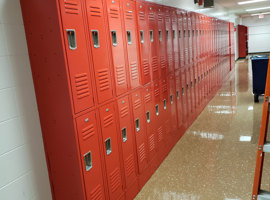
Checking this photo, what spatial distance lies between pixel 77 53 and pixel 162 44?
214 cm

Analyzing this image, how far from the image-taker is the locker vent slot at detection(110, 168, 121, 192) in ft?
8.43

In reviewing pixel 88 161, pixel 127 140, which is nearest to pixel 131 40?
pixel 127 140

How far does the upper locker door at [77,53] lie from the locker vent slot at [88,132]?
176 mm

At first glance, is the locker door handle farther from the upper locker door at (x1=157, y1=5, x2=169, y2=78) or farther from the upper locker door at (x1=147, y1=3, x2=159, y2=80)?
the upper locker door at (x1=157, y1=5, x2=169, y2=78)

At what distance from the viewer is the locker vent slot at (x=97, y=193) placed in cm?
227

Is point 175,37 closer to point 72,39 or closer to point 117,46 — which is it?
point 117,46

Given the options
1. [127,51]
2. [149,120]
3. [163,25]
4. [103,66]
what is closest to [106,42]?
[103,66]

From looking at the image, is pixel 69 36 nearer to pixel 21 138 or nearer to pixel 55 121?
pixel 55 121

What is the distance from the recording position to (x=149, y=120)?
11.3 feet

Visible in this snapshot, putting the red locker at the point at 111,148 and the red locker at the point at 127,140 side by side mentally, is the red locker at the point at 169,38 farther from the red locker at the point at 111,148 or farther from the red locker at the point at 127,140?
the red locker at the point at 111,148

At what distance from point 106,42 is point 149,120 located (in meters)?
1.35

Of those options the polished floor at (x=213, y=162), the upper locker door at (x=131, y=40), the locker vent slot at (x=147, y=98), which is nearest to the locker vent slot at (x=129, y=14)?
the upper locker door at (x=131, y=40)

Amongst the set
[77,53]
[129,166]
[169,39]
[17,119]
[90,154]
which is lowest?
[129,166]

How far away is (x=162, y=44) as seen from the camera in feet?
13.0
